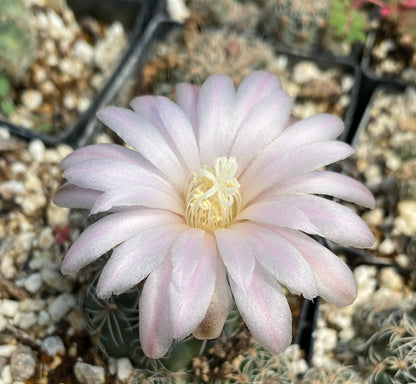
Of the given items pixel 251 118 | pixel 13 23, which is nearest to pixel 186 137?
pixel 251 118

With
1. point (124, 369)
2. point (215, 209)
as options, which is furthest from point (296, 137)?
point (124, 369)

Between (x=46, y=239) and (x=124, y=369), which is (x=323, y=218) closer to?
(x=124, y=369)

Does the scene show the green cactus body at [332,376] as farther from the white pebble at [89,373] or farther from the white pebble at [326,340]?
the white pebble at [89,373]

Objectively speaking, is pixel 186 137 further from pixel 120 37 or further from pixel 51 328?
pixel 120 37

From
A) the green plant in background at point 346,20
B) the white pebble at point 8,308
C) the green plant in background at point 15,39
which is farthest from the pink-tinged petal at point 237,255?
the green plant in background at point 346,20

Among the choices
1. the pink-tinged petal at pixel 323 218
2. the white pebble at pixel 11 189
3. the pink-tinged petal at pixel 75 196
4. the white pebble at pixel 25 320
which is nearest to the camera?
the pink-tinged petal at pixel 323 218
